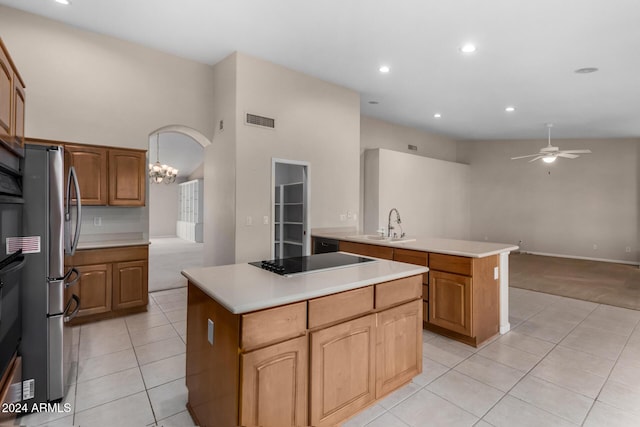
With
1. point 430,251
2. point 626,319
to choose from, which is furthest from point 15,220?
point 626,319

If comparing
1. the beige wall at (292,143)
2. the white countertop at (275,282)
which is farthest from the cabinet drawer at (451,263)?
the beige wall at (292,143)

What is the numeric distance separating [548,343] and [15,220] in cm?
447

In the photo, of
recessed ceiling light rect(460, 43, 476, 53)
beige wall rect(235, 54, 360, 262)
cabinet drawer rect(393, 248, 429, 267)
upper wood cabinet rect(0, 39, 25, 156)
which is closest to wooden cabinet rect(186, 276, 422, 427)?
cabinet drawer rect(393, 248, 429, 267)

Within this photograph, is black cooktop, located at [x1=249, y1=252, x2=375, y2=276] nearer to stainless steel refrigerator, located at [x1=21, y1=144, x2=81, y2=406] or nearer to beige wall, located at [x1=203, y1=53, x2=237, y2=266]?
stainless steel refrigerator, located at [x1=21, y1=144, x2=81, y2=406]

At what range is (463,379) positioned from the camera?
2.52 m

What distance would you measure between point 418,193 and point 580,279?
346 centimetres

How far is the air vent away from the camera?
4.32m

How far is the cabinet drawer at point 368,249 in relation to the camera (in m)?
3.75

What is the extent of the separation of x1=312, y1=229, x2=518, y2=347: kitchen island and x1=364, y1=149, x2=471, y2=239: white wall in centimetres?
323

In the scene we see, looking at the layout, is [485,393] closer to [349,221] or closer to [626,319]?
[626,319]

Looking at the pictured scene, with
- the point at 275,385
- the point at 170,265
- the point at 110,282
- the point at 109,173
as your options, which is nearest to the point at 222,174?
the point at 109,173

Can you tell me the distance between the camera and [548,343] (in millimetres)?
3178

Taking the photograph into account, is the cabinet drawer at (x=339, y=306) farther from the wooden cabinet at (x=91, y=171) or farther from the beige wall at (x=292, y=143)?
the wooden cabinet at (x=91, y=171)

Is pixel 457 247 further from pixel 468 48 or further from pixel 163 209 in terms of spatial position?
pixel 163 209
